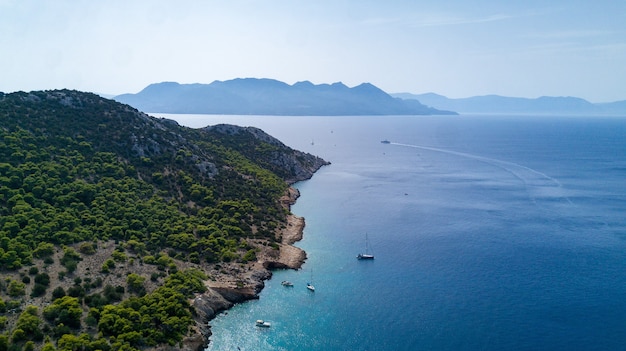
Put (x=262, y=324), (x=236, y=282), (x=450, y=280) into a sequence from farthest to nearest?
(x=450, y=280)
(x=236, y=282)
(x=262, y=324)

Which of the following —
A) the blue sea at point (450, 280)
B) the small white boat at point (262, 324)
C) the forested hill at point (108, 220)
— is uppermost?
the forested hill at point (108, 220)

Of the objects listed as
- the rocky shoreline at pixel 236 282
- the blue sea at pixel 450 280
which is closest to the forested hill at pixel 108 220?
the rocky shoreline at pixel 236 282

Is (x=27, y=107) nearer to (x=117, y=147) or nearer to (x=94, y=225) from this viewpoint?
(x=117, y=147)

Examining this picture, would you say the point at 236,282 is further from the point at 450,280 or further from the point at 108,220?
the point at 450,280

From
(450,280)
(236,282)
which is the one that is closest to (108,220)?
(236,282)

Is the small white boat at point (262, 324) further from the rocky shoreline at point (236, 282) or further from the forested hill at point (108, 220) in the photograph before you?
the forested hill at point (108, 220)

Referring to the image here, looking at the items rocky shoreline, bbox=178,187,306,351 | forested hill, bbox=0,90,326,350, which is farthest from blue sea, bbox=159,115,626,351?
forested hill, bbox=0,90,326,350
